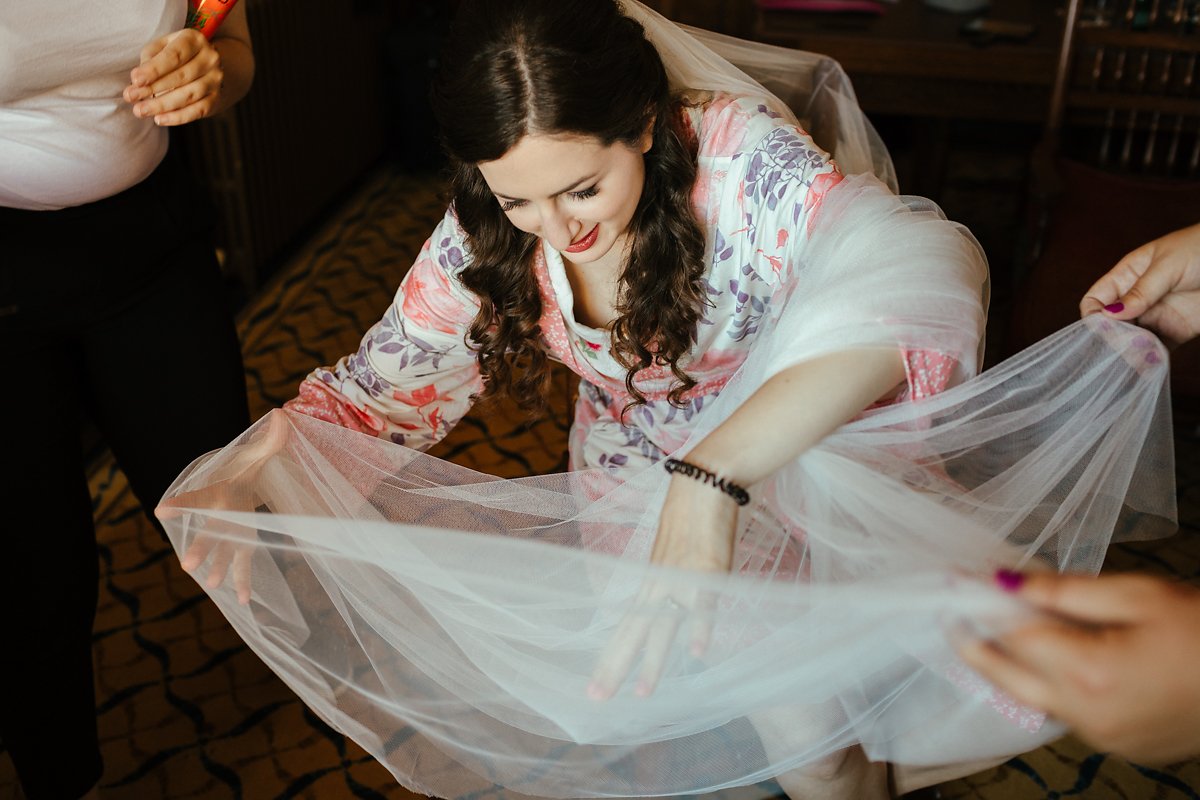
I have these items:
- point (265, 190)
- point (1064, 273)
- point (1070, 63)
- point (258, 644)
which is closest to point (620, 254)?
point (258, 644)

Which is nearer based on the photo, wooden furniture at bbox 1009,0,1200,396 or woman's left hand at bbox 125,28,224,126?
woman's left hand at bbox 125,28,224,126

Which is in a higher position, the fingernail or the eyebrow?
the eyebrow

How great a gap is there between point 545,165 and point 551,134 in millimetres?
32

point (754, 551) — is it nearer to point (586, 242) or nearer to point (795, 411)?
point (795, 411)

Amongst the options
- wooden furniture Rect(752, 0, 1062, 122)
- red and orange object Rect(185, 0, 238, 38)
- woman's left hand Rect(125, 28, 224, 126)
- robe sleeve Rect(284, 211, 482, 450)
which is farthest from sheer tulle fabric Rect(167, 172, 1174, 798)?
wooden furniture Rect(752, 0, 1062, 122)

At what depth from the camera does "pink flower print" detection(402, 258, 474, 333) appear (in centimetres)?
136

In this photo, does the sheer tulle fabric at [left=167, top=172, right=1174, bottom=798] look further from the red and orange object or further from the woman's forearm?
the red and orange object

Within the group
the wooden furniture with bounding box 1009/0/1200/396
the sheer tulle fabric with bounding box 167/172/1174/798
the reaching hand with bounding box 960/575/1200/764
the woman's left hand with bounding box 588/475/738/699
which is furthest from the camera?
the wooden furniture with bounding box 1009/0/1200/396

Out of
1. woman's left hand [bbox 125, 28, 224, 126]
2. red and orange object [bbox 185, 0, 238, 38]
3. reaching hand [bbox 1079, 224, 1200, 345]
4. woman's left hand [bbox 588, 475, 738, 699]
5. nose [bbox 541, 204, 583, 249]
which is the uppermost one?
red and orange object [bbox 185, 0, 238, 38]

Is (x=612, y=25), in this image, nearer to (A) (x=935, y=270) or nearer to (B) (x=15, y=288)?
(A) (x=935, y=270)

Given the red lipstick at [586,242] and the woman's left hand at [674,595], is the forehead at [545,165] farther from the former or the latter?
the woman's left hand at [674,595]

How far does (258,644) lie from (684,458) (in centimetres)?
50

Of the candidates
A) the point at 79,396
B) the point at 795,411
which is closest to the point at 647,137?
the point at 795,411

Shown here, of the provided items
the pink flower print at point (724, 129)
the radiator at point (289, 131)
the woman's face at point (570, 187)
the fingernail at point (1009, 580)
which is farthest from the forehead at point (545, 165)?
the radiator at point (289, 131)
